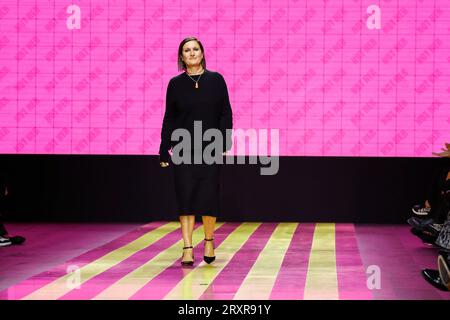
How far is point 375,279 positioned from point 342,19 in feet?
17.7

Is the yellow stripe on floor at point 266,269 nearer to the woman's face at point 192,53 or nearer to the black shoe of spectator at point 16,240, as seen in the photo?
the woman's face at point 192,53

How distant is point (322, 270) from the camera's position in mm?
6922

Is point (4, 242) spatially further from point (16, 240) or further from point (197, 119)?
point (197, 119)

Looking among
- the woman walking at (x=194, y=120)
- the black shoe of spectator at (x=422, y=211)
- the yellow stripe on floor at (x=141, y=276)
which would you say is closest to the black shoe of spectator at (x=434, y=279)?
the yellow stripe on floor at (x=141, y=276)

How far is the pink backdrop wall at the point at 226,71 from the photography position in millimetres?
11281

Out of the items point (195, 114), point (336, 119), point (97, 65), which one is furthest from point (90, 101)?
point (195, 114)

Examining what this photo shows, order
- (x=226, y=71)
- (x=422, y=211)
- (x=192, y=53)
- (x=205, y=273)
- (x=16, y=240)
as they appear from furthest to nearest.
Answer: (x=226, y=71) → (x=422, y=211) → (x=16, y=240) → (x=192, y=53) → (x=205, y=273)

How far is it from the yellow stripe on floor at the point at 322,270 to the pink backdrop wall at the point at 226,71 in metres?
1.91

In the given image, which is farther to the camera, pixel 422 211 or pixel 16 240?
pixel 422 211

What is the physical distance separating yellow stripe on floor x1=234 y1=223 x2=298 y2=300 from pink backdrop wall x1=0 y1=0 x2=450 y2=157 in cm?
193

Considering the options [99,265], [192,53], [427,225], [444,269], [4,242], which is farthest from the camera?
[4,242]

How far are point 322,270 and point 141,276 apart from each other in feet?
4.34

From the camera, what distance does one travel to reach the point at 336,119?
11328mm

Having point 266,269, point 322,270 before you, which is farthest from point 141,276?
point 322,270
